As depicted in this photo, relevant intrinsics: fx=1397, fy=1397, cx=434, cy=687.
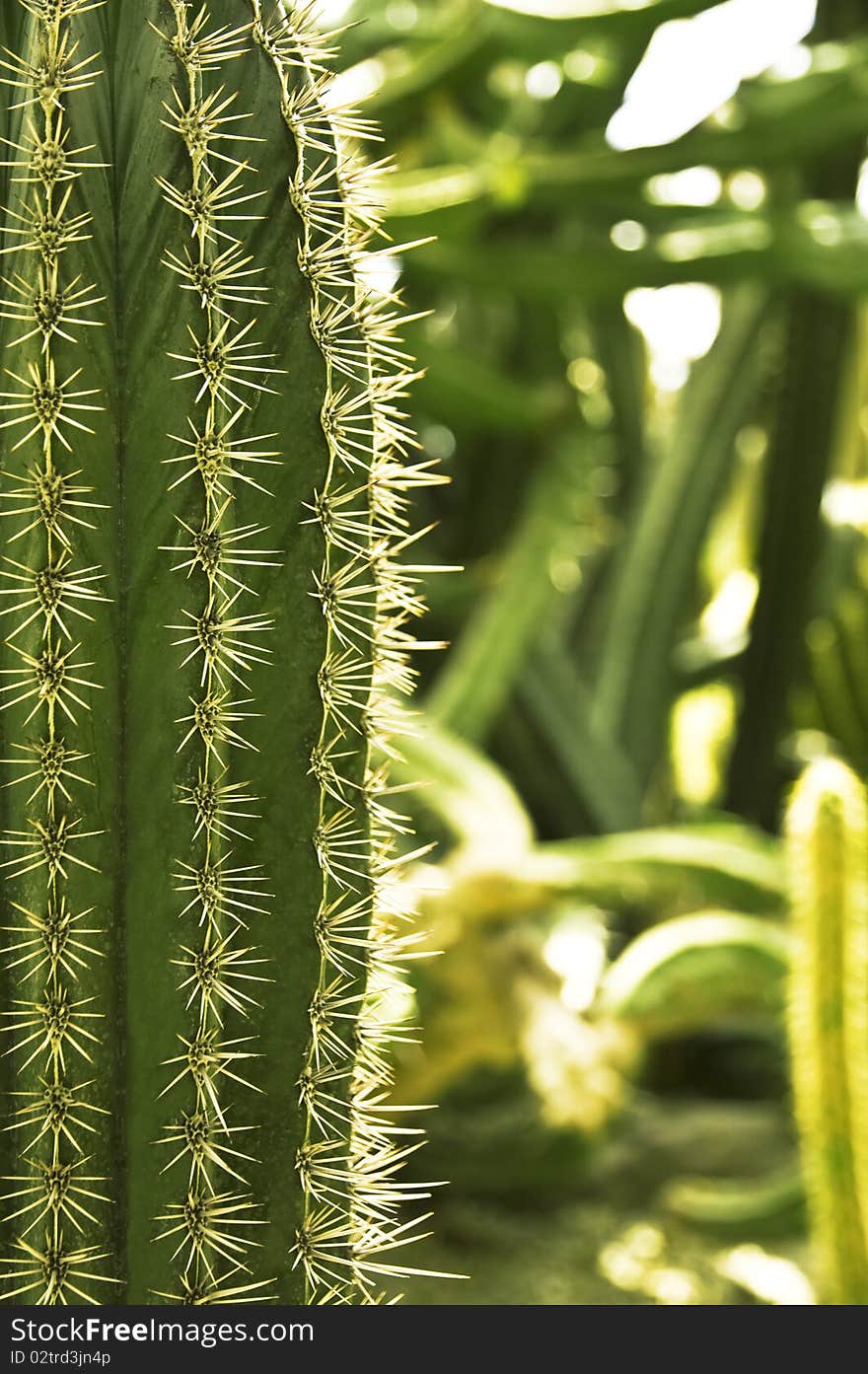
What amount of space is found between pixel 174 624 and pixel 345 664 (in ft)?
0.33

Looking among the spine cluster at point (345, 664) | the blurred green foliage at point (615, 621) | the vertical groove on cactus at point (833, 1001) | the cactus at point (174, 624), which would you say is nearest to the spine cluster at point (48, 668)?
the cactus at point (174, 624)

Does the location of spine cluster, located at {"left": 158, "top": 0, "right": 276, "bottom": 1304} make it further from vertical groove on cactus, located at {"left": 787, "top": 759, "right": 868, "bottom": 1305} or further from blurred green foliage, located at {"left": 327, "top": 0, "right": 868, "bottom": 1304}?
vertical groove on cactus, located at {"left": 787, "top": 759, "right": 868, "bottom": 1305}

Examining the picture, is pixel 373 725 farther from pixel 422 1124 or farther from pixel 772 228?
pixel 772 228

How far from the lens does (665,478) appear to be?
2555mm

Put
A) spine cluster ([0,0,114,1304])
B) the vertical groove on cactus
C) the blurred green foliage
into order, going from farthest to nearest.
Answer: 1. the blurred green foliage
2. the vertical groove on cactus
3. spine cluster ([0,0,114,1304])

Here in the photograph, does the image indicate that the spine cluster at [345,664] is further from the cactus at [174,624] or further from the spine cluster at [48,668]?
the spine cluster at [48,668]

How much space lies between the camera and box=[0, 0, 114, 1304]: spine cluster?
0.71 meters

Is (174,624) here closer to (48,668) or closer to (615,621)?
(48,668)

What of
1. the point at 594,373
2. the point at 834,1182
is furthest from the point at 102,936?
the point at 594,373

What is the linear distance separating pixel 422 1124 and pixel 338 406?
1.31 m

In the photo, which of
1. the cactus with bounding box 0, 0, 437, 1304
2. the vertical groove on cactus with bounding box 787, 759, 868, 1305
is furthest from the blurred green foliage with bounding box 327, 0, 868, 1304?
the cactus with bounding box 0, 0, 437, 1304

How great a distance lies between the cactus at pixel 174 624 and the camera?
716 millimetres

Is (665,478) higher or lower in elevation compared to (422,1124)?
higher

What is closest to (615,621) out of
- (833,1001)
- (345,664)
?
(833,1001)
